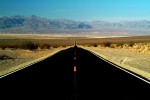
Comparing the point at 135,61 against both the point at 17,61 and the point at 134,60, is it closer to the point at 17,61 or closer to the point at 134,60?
the point at 134,60

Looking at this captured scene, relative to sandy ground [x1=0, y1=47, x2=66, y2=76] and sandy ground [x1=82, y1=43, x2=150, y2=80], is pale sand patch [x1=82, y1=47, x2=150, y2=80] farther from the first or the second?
sandy ground [x1=0, y1=47, x2=66, y2=76]

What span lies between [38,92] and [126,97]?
274 cm

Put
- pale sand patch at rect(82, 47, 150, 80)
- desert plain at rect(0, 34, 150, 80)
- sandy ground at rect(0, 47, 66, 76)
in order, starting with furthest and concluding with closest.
Result: desert plain at rect(0, 34, 150, 80) < sandy ground at rect(0, 47, 66, 76) < pale sand patch at rect(82, 47, 150, 80)

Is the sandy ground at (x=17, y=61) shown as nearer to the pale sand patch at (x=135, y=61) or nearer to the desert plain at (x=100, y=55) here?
the desert plain at (x=100, y=55)

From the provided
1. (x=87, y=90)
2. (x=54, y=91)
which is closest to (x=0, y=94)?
(x=54, y=91)

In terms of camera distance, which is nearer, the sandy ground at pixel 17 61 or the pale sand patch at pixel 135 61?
the pale sand patch at pixel 135 61

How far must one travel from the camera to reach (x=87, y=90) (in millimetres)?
10492

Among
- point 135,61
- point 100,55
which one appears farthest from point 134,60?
point 100,55

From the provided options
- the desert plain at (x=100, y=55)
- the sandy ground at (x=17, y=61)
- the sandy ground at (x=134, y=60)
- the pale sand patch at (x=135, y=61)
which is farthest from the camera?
the desert plain at (x=100, y=55)

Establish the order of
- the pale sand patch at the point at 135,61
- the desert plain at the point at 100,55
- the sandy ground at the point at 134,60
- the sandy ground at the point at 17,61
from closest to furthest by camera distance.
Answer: the pale sand patch at the point at 135,61, the sandy ground at the point at 134,60, the sandy ground at the point at 17,61, the desert plain at the point at 100,55

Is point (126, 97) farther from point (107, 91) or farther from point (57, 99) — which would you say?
point (57, 99)

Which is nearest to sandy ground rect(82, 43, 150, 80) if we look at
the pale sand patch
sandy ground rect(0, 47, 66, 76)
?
the pale sand patch

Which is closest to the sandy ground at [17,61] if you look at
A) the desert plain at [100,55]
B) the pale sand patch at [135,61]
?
the desert plain at [100,55]

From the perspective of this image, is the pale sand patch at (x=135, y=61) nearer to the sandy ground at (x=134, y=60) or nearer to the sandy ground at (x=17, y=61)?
the sandy ground at (x=134, y=60)
